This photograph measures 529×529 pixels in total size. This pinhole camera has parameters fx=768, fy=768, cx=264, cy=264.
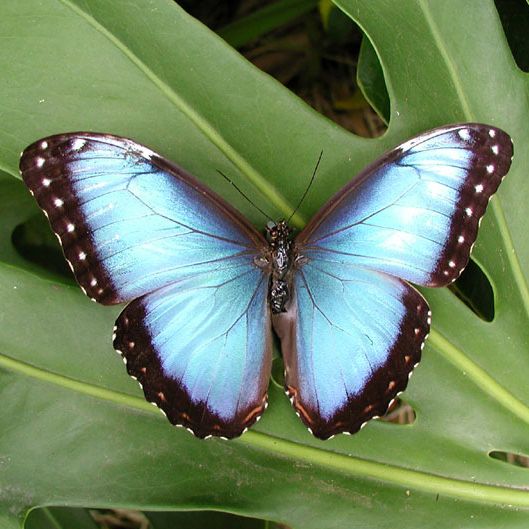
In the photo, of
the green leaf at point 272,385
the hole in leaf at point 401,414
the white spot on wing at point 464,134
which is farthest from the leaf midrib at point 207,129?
the hole in leaf at point 401,414

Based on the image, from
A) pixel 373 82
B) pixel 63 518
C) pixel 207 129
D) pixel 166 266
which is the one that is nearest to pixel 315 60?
pixel 373 82

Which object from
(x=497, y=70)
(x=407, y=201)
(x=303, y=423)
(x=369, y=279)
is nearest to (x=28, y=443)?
(x=303, y=423)

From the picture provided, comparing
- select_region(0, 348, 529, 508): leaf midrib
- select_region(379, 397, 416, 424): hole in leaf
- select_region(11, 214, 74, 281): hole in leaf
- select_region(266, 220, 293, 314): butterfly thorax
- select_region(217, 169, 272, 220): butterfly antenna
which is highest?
select_region(217, 169, 272, 220): butterfly antenna

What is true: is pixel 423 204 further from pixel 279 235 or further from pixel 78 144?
pixel 78 144

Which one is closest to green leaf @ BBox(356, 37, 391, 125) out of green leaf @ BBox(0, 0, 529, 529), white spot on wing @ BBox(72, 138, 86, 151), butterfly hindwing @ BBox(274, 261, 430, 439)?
green leaf @ BBox(0, 0, 529, 529)

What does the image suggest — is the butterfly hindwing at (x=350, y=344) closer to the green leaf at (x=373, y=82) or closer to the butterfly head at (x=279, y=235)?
the butterfly head at (x=279, y=235)

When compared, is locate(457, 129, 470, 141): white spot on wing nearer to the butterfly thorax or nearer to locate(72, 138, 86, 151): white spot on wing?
the butterfly thorax

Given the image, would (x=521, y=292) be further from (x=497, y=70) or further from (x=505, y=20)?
(x=505, y=20)
